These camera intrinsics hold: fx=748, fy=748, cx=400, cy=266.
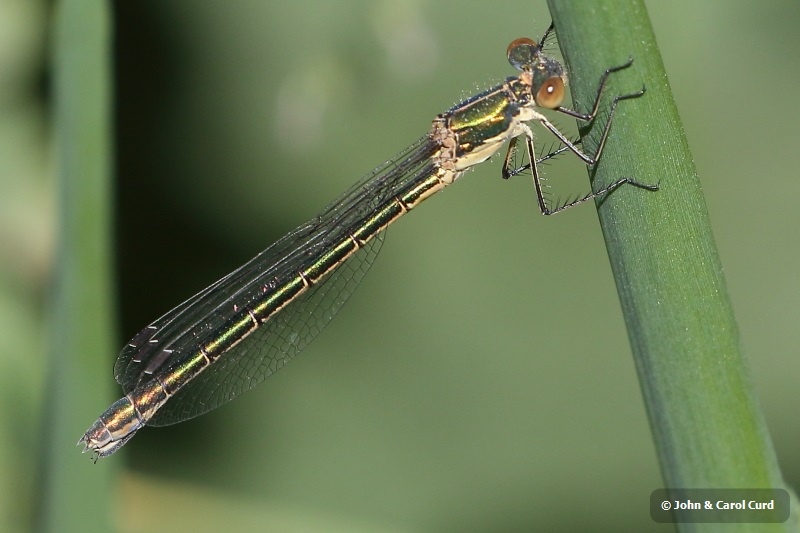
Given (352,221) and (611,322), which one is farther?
(352,221)

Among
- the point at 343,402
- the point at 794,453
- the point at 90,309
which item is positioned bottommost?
the point at 794,453

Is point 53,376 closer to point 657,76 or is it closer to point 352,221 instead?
point 352,221

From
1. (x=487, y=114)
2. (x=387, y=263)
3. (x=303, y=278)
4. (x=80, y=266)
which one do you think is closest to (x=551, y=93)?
(x=487, y=114)

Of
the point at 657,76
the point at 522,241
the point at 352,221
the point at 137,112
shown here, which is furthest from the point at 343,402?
the point at 657,76

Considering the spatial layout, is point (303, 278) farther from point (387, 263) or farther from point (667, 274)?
point (667, 274)

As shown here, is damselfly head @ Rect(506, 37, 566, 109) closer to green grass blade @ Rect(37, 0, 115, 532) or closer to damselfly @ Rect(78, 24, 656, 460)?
damselfly @ Rect(78, 24, 656, 460)

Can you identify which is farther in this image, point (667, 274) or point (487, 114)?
point (487, 114)
